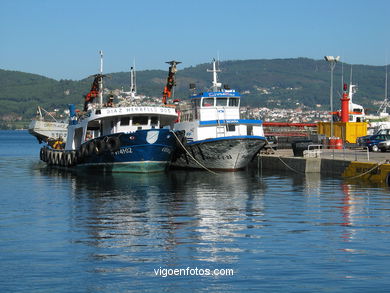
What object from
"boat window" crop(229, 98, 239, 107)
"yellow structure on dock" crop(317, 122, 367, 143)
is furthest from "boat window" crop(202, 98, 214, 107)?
"yellow structure on dock" crop(317, 122, 367, 143)

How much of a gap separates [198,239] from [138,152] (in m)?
25.3

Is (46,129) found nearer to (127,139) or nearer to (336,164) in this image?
(127,139)

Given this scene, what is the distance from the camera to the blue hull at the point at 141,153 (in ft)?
146

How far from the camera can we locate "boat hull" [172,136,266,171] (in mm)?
45094

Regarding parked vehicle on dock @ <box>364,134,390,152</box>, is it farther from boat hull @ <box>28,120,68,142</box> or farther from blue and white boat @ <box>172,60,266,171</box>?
boat hull @ <box>28,120,68,142</box>

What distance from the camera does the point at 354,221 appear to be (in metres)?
23.5

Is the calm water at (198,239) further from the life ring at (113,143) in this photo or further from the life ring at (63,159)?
the life ring at (63,159)

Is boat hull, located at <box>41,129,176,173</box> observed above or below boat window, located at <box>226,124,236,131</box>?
below

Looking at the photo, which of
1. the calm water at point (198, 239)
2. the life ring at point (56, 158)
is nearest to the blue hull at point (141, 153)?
the calm water at point (198, 239)

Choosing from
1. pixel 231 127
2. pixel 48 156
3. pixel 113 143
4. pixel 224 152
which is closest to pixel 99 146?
pixel 113 143

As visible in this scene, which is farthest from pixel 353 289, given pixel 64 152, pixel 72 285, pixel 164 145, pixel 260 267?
pixel 64 152

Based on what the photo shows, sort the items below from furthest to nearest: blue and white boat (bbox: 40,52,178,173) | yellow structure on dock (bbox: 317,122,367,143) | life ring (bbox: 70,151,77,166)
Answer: yellow structure on dock (bbox: 317,122,367,143) < life ring (bbox: 70,151,77,166) < blue and white boat (bbox: 40,52,178,173)

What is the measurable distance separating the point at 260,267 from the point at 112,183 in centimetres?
2452

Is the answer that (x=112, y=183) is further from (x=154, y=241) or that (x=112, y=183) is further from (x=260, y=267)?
(x=260, y=267)
